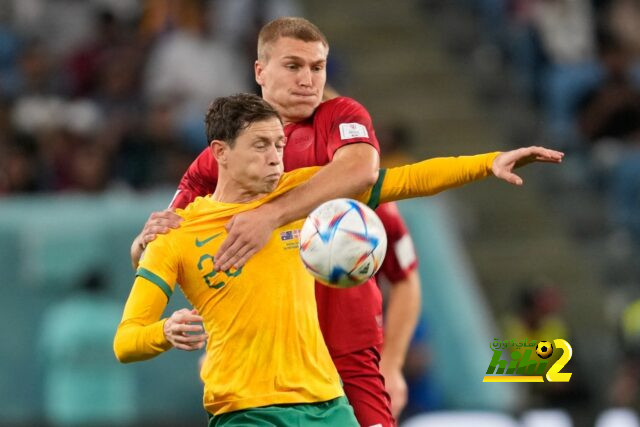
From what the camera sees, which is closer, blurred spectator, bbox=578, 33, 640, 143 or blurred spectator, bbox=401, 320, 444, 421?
blurred spectator, bbox=401, 320, 444, 421

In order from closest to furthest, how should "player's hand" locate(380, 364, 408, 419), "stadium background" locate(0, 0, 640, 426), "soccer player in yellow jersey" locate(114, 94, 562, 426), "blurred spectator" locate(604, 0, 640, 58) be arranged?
"soccer player in yellow jersey" locate(114, 94, 562, 426) < "player's hand" locate(380, 364, 408, 419) < "stadium background" locate(0, 0, 640, 426) < "blurred spectator" locate(604, 0, 640, 58)

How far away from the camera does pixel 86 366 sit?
11.2 metres

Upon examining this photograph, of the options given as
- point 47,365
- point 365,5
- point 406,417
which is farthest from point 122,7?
point 406,417

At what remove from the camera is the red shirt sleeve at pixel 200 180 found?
6.56 m

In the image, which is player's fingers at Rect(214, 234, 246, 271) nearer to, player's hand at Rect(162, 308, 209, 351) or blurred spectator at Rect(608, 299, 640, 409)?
player's hand at Rect(162, 308, 209, 351)

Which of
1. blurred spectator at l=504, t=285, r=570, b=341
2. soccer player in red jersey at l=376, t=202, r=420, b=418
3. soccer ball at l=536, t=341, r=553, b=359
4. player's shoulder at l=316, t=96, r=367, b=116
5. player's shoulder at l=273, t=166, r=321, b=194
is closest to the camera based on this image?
player's shoulder at l=273, t=166, r=321, b=194

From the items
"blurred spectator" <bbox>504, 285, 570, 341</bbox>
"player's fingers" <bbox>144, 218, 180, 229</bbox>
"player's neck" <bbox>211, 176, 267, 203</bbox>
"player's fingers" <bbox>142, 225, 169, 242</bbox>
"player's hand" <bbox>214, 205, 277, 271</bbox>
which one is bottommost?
"blurred spectator" <bbox>504, 285, 570, 341</bbox>

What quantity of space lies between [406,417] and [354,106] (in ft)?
16.0

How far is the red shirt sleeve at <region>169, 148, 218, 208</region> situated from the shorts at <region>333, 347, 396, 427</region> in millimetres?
919

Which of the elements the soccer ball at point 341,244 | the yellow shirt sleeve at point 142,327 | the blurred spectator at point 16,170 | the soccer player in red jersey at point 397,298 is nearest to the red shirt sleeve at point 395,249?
the soccer player in red jersey at point 397,298

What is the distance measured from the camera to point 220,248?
18.8 ft

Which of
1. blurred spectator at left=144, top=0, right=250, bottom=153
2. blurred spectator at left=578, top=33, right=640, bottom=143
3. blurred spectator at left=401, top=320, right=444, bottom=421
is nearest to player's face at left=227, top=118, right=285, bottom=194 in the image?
blurred spectator at left=401, top=320, right=444, bottom=421

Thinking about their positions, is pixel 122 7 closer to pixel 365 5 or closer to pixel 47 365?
pixel 365 5

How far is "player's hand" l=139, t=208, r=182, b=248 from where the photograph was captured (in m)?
5.85
